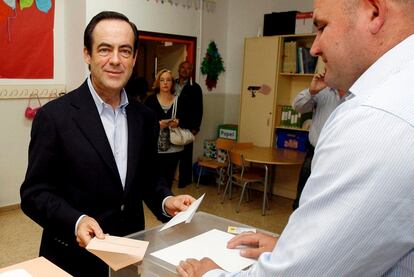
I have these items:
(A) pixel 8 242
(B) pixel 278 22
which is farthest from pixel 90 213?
(B) pixel 278 22

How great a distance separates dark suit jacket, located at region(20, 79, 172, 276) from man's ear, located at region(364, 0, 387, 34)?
1021mm

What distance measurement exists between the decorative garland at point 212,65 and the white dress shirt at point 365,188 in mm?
5179

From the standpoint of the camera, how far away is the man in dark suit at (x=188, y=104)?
5.04 meters

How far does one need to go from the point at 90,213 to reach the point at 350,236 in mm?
1072

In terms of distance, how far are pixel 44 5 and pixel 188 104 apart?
2.01m

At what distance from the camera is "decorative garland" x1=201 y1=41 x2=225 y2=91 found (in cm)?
571

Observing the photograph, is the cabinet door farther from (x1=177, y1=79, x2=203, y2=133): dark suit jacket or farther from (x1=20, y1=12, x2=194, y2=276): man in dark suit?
(x1=20, y1=12, x2=194, y2=276): man in dark suit

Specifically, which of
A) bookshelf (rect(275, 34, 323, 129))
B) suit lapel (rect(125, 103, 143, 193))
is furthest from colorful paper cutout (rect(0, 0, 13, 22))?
bookshelf (rect(275, 34, 323, 129))

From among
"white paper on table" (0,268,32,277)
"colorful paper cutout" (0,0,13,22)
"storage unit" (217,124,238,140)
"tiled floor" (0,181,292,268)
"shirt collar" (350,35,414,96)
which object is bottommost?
"tiled floor" (0,181,292,268)

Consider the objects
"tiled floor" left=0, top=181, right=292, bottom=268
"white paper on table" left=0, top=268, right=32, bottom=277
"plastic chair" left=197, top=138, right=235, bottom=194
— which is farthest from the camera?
"plastic chair" left=197, top=138, right=235, bottom=194

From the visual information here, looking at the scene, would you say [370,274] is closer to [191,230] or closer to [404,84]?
[404,84]

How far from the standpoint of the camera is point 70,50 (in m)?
4.38

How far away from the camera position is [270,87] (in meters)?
5.13

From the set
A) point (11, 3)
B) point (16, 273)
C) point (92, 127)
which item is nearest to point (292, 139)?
point (11, 3)
